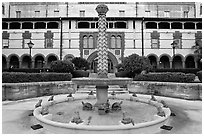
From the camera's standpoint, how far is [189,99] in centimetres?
1053

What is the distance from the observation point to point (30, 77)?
12.0 meters

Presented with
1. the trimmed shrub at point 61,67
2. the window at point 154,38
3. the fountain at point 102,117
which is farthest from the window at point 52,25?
the fountain at point 102,117

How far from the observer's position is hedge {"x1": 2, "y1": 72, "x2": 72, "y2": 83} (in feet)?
36.1

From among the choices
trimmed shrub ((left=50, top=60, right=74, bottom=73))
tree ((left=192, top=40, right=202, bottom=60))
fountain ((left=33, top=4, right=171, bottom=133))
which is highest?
tree ((left=192, top=40, right=202, bottom=60))

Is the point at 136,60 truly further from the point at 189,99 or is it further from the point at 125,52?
the point at 125,52

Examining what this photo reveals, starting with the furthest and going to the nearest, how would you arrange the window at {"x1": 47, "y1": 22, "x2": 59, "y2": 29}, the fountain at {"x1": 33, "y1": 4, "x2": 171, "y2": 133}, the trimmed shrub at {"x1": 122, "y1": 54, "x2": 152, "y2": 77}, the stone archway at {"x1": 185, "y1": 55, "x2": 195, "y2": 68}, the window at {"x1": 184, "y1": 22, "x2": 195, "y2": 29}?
the stone archway at {"x1": 185, "y1": 55, "x2": 195, "y2": 68} < the window at {"x1": 184, "y1": 22, "x2": 195, "y2": 29} < the window at {"x1": 47, "y1": 22, "x2": 59, "y2": 29} < the trimmed shrub at {"x1": 122, "y1": 54, "x2": 152, "y2": 77} < the fountain at {"x1": 33, "y1": 4, "x2": 171, "y2": 133}

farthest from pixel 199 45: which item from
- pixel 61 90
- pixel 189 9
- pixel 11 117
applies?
pixel 11 117

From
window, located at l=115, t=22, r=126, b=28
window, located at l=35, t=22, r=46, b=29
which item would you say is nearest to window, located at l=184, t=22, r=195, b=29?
window, located at l=115, t=22, r=126, b=28

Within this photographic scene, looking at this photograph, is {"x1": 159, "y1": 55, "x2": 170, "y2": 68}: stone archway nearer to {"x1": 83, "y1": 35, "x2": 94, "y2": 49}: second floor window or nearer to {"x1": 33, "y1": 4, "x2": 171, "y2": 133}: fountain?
{"x1": 83, "y1": 35, "x2": 94, "y2": 49}: second floor window

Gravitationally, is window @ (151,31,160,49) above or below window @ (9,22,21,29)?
below

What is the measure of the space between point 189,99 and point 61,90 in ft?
32.5

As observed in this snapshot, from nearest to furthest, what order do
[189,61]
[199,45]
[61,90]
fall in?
[61,90] → [199,45] → [189,61]

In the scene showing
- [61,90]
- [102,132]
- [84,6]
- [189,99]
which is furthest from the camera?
[84,6]

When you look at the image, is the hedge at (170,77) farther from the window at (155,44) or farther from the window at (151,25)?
the window at (151,25)
